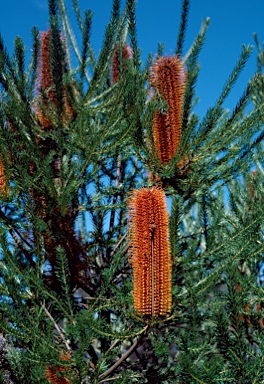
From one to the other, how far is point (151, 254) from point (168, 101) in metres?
1.09

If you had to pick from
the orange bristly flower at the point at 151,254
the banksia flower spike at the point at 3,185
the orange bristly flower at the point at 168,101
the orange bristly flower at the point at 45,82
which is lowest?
the orange bristly flower at the point at 151,254

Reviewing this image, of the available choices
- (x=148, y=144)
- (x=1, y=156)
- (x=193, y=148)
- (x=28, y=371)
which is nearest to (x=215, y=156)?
(x=193, y=148)

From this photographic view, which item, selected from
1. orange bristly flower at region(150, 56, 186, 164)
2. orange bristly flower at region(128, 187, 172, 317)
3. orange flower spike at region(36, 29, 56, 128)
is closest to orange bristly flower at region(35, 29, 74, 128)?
orange flower spike at region(36, 29, 56, 128)

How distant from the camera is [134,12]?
2.88 metres

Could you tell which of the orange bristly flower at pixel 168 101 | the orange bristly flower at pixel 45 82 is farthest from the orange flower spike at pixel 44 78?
the orange bristly flower at pixel 168 101

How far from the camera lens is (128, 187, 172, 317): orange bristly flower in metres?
2.32

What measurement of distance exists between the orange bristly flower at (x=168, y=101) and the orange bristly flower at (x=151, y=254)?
623 millimetres

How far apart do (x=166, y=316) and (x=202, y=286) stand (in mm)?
227

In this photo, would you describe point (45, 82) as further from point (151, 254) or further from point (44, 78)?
point (151, 254)

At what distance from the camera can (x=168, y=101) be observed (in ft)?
10.0

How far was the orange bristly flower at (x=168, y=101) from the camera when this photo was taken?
298cm

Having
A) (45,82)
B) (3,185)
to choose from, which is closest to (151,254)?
(3,185)

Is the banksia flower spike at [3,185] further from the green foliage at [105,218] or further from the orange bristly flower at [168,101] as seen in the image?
the orange bristly flower at [168,101]

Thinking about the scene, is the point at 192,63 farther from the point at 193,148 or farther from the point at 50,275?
the point at 50,275
